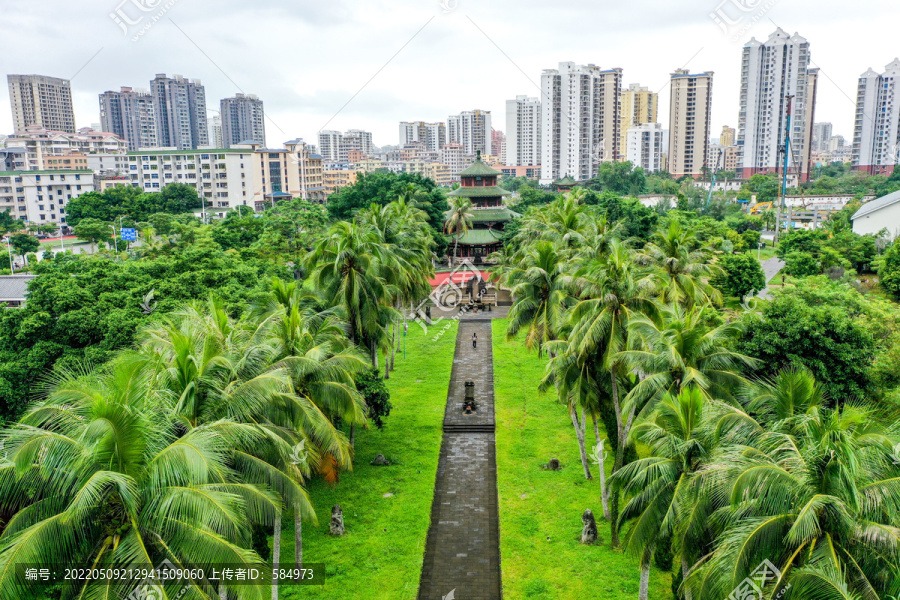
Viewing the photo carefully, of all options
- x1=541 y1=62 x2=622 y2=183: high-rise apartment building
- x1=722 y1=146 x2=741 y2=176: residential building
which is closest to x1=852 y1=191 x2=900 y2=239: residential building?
x1=541 y1=62 x2=622 y2=183: high-rise apartment building

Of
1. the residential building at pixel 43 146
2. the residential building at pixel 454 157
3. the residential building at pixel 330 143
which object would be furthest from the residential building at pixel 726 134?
the residential building at pixel 43 146

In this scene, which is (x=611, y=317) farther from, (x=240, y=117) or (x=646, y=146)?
(x=240, y=117)

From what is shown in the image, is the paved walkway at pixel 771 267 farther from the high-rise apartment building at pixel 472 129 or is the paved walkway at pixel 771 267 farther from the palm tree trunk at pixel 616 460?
the high-rise apartment building at pixel 472 129

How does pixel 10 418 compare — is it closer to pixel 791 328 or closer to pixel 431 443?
pixel 431 443

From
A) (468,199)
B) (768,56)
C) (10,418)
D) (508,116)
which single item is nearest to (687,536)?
(10,418)

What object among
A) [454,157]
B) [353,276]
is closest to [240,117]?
[454,157]
